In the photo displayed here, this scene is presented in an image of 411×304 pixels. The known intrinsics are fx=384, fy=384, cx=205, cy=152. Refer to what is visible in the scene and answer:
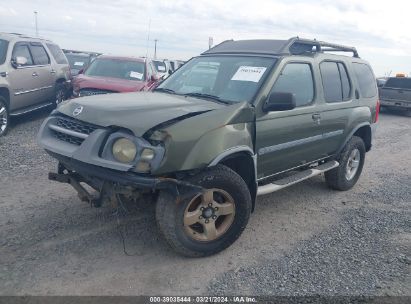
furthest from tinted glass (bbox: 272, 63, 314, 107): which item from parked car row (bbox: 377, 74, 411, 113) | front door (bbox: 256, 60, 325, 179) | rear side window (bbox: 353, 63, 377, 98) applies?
parked car row (bbox: 377, 74, 411, 113)

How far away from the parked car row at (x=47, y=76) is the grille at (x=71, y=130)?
3.96 meters

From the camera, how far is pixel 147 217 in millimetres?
4383

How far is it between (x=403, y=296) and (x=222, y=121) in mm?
2126

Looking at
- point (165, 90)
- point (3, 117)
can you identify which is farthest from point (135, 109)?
point (3, 117)

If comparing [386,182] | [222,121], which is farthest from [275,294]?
[386,182]

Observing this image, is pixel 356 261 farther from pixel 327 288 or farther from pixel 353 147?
pixel 353 147

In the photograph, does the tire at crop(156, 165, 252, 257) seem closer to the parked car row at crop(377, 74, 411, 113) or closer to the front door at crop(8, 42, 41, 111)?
the front door at crop(8, 42, 41, 111)

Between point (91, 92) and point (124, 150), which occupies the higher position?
point (124, 150)

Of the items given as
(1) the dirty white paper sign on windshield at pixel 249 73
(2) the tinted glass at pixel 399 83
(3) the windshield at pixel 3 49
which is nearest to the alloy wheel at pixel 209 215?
(1) the dirty white paper sign on windshield at pixel 249 73

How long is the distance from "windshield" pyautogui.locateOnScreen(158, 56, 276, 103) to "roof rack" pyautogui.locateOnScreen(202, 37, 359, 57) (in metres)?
0.20

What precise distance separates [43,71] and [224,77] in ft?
20.3

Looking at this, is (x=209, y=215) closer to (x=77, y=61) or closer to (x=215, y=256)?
(x=215, y=256)

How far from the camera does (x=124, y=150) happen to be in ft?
10.3

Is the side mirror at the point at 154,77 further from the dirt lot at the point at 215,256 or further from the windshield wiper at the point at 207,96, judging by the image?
the windshield wiper at the point at 207,96
